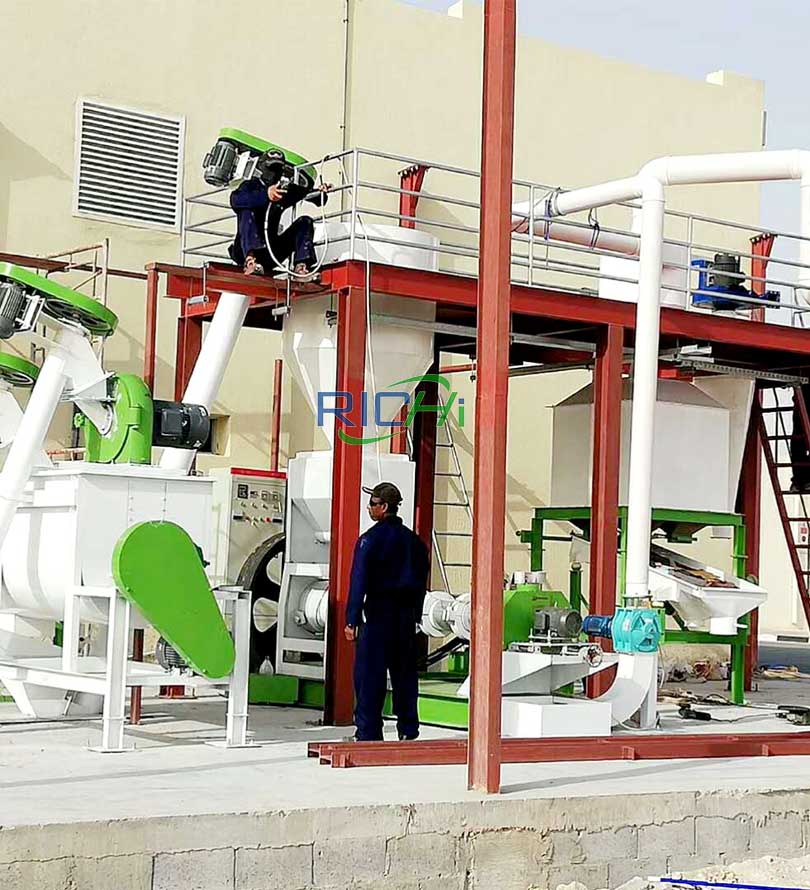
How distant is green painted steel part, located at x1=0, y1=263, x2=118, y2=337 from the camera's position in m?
11.1

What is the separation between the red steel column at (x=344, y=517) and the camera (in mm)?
12805

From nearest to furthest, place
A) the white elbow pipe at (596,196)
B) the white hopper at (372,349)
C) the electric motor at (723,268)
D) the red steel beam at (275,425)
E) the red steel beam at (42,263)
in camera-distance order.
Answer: the white hopper at (372,349)
the red steel beam at (42,263)
the white elbow pipe at (596,196)
the electric motor at (723,268)
the red steel beam at (275,425)

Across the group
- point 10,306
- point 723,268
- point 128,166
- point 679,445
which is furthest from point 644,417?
point 128,166

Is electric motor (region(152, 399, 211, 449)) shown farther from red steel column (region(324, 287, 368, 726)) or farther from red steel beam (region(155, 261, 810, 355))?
red steel beam (region(155, 261, 810, 355))

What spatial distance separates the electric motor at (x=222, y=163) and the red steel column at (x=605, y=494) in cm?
390

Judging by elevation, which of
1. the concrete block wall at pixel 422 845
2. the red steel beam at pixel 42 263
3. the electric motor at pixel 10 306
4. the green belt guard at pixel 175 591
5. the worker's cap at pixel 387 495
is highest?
the red steel beam at pixel 42 263

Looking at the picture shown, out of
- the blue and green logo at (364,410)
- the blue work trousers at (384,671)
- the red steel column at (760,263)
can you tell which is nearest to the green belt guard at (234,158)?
the blue and green logo at (364,410)

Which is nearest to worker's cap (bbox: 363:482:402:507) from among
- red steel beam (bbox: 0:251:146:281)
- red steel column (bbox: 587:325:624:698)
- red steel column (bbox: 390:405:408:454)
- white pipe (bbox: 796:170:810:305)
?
red steel column (bbox: 390:405:408:454)

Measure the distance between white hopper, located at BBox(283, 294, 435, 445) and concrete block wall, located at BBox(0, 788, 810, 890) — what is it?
528 cm

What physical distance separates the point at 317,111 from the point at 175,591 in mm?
8884

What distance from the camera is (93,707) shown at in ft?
41.7

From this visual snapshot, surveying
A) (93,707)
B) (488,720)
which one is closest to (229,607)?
(93,707)

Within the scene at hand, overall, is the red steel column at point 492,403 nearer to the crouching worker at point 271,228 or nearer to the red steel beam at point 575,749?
the red steel beam at point 575,749

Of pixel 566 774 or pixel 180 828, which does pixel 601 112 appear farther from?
pixel 180 828
